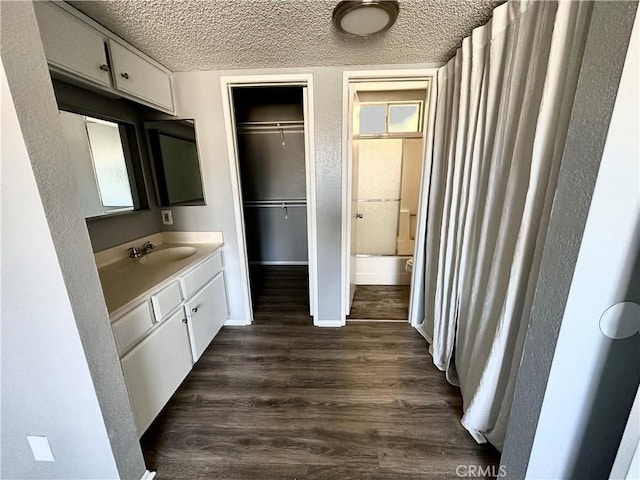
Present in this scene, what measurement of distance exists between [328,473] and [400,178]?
3.12 metres

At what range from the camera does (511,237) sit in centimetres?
115

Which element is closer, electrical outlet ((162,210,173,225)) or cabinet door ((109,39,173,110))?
cabinet door ((109,39,173,110))

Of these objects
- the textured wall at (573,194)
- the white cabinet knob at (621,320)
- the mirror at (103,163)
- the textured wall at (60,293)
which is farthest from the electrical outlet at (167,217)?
the white cabinet knob at (621,320)

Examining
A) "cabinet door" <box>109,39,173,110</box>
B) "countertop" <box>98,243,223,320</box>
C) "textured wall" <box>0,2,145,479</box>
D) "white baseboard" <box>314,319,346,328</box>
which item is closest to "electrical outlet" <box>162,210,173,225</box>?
"countertop" <box>98,243,223,320</box>

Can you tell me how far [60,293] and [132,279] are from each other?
2.34 feet

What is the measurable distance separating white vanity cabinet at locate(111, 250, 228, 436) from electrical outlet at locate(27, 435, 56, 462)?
29 cm

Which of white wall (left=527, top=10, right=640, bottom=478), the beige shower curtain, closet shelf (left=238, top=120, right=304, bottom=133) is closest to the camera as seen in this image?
white wall (left=527, top=10, right=640, bottom=478)

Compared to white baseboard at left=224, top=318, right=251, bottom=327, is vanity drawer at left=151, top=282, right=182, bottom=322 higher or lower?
higher

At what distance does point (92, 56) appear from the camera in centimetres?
133

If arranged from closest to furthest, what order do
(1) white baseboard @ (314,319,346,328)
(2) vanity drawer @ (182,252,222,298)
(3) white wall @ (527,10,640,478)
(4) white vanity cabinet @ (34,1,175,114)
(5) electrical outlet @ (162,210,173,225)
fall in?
(3) white wall @ (527,10,640,478) → (4) white vanity cabinet @ (34,1,175,114) → (2) vanity drawer @ (182,252,222,298) → (5) electrical outlet @ (162,210,173,225) → (1) white baseboard @ (314,319,346,328)

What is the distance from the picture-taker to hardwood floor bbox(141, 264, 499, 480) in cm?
132

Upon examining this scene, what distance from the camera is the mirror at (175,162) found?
2.14 metres

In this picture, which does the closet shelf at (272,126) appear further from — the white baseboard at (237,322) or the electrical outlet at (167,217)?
the white baseboard at (237,322)

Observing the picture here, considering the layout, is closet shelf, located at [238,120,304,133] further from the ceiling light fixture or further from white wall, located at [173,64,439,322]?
the ceiling light fixture
